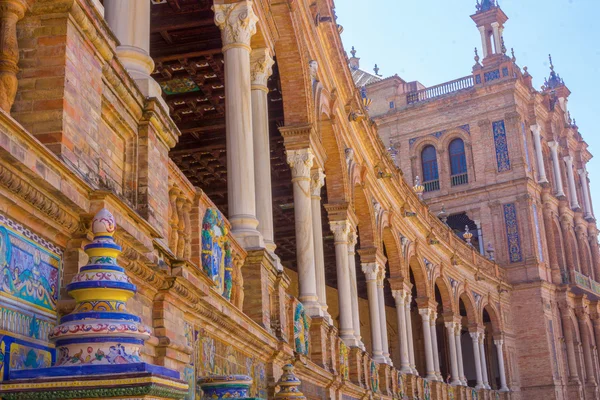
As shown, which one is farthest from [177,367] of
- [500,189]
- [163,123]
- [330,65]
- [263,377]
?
[500,189]

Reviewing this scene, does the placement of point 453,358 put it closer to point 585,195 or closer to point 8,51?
point 585,195

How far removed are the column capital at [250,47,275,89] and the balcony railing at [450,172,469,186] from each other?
1150 inches

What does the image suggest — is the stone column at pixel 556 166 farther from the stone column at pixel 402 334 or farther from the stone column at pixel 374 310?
the stone column at pixel 374 310

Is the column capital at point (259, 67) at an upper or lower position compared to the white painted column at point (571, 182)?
lower

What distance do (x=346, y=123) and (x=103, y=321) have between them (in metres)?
15.8

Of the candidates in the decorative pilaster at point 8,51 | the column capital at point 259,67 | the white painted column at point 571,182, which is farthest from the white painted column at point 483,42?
the decorative pilaster at point 8,51

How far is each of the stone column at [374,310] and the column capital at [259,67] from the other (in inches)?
381

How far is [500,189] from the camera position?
1511 inches

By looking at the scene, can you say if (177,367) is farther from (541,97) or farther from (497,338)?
(541,97)

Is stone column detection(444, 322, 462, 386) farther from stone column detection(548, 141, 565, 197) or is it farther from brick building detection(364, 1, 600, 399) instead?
A: stone column detection(548, 141, 565, 197)

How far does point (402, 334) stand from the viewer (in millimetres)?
22734

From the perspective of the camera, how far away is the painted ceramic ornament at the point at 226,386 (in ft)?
17.2

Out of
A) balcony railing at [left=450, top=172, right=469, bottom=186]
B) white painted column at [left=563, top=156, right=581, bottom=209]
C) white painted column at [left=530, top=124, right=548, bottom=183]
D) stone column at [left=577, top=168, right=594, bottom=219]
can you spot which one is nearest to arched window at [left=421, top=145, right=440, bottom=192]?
balcony railing at [left=450, top=172, right=469, bottom=186]

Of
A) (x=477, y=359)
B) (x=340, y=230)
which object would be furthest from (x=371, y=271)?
(x=477, y=359)
